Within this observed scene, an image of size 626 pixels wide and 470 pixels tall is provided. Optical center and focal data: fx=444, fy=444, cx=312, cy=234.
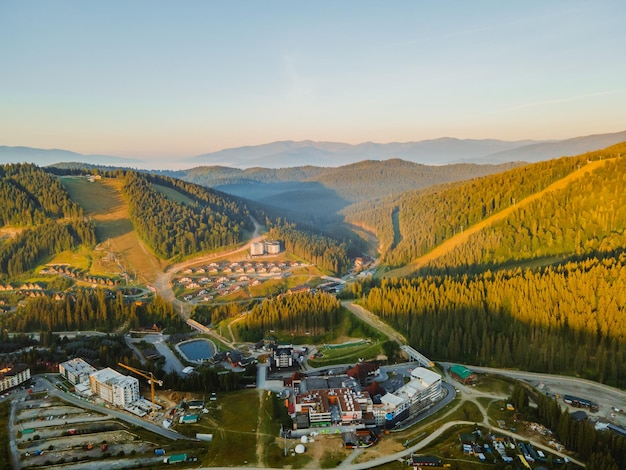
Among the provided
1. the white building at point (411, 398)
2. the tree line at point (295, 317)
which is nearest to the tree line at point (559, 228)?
the tree line at point (295, 317)

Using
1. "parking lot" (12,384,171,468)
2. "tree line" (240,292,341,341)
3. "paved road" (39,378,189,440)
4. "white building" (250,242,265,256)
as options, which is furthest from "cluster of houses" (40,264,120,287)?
"parking lot" (12,384,171,468)

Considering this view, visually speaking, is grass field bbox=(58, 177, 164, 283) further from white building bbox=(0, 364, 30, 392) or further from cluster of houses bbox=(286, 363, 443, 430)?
cluster of houses bbox=(286, 363, 443, 430)

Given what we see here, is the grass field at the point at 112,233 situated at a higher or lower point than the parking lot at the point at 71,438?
higher

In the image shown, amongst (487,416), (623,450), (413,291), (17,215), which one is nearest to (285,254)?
(413,291)

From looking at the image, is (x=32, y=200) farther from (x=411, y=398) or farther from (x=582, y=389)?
(x=582, y=389)

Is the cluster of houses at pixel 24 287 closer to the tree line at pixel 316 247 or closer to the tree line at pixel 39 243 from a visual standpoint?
the tree line at pixel 39 243

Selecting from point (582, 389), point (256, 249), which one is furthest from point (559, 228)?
point (256, 249)

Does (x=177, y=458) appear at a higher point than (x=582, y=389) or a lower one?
higher
